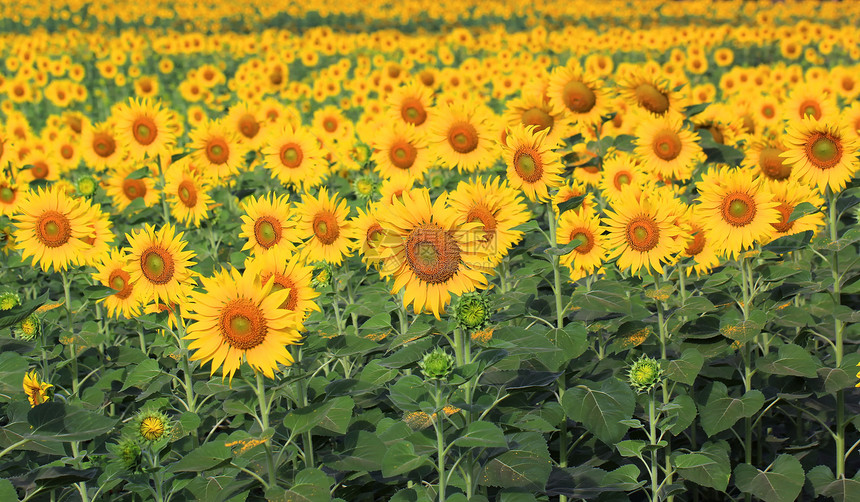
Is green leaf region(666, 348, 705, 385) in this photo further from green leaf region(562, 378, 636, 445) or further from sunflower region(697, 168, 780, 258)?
sunflower region(697, 168, 780, 258)

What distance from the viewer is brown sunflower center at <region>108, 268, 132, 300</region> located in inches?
205

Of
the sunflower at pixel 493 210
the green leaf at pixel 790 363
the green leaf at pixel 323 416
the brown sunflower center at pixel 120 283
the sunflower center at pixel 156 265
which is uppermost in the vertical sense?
the sunflower at pixel 493 210

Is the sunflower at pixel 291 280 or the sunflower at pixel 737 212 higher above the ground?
the sunflower at pixel 737 212

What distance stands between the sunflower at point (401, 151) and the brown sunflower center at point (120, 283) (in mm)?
2715

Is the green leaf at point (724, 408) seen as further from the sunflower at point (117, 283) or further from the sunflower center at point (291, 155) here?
the sunflower center at point (291, 155)

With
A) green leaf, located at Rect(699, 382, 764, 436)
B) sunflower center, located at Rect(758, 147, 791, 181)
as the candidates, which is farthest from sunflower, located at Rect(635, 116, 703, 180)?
green leaf, located at Rect(699, 382, 764, 436)

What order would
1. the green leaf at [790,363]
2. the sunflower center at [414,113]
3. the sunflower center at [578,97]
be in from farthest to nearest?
the sunflower center at [414,113], the sunflower center at [578,97], the green leaf at [790,363]

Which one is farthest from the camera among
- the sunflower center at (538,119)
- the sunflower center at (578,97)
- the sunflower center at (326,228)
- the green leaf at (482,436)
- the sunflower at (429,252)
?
the sunflower center at (578,97)

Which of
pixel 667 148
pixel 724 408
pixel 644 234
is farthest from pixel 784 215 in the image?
pixel 667 148

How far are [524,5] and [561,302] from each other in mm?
30159

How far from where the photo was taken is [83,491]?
4.00 meters

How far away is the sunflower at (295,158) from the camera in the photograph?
779 centimetres

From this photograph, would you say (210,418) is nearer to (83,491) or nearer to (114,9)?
(83,491)

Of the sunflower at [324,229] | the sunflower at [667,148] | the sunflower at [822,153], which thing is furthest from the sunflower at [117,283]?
the sunflower at [822,153]
